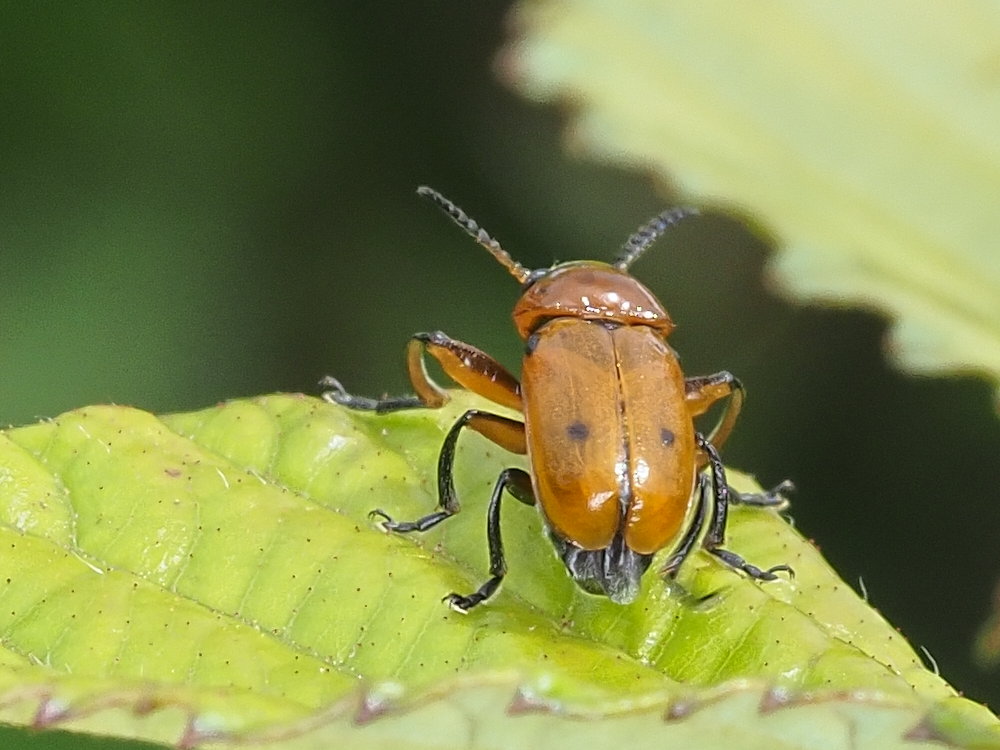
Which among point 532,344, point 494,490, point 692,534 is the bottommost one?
point 494,490

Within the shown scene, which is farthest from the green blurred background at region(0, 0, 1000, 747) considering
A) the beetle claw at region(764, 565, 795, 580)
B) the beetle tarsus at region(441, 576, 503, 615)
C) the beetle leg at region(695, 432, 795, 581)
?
the beetle tarsus at region(441, 576, 503, 615)

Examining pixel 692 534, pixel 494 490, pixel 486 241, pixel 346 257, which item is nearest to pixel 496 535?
pixel 494 490

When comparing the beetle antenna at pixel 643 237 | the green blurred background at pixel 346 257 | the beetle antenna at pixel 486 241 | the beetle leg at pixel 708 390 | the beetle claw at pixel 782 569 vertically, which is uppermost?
the beetle antenna at pixel 643 237

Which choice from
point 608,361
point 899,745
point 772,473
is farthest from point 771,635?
point 772,473

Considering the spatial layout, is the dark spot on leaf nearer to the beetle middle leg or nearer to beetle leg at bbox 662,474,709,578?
the beetle middle leg

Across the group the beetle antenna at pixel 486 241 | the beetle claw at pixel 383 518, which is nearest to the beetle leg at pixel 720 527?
the beetle claw at pixel 383 518

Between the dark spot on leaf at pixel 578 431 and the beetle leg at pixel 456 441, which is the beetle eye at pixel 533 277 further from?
the dark spot on leaf at pixel 578 431

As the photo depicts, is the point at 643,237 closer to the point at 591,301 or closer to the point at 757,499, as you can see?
the point at 591,301
